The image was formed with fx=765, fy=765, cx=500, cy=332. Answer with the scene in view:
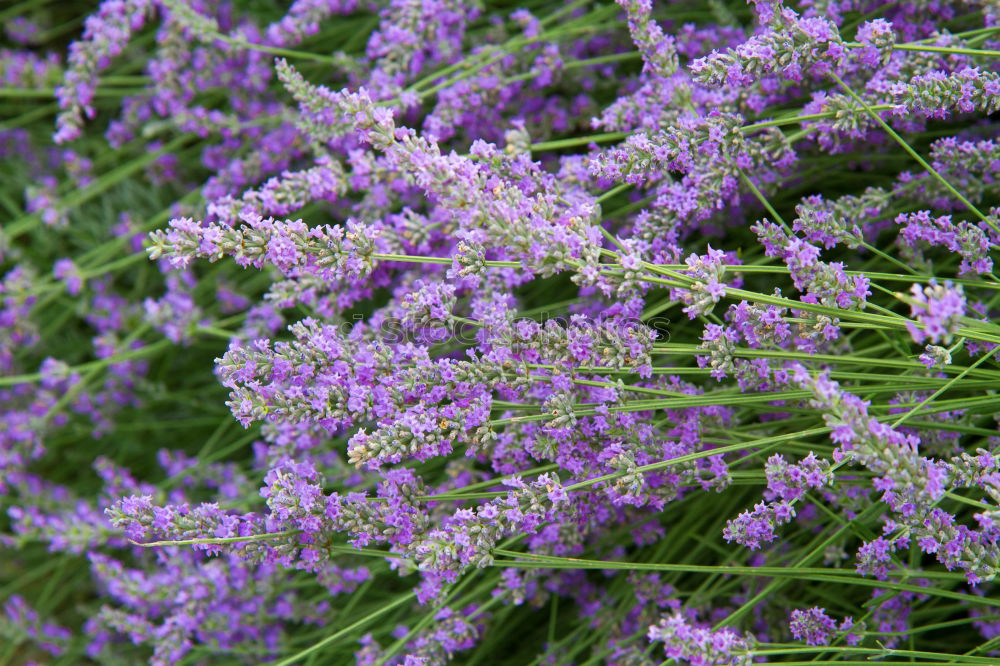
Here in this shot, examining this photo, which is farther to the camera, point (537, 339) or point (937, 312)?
point (537, 339)

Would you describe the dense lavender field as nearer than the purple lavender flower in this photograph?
No

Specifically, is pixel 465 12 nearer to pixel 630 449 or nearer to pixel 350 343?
pixel 350 343

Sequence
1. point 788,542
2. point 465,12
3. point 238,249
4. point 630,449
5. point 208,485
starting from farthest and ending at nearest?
point 208,485 < point 465,12 < point 788,542 < point 630,449 < point 238,249

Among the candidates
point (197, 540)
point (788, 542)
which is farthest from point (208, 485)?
point (788, 542)

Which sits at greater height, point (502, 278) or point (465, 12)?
point (465, 12)

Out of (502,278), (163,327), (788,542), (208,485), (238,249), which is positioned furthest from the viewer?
(208,485)

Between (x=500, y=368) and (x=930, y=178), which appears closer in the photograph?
(x=500, y=368)

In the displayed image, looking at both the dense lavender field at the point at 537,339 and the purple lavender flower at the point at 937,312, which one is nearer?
the purple lavender flower at the point at 937,312

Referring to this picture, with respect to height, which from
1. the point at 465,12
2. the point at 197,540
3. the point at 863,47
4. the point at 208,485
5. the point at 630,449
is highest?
the point at 465,12
